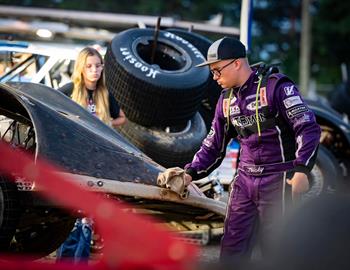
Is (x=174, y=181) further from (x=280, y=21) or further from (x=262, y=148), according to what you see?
(x=280, y=21)

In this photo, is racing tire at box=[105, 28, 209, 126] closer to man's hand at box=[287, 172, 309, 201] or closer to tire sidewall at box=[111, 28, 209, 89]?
tire sidewall at box=[111, 28, 209, 89]

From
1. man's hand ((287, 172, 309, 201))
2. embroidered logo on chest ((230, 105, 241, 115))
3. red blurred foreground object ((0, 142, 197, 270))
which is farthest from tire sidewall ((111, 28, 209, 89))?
red blurred foreground object ((0, 142, 197, 270))

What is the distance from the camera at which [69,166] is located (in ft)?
13.6

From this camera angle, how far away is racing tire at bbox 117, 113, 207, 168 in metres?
7.11

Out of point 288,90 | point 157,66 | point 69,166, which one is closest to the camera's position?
point 69,166

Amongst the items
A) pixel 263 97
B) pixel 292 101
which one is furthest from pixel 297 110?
pixel 263 97

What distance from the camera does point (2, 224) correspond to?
4242 mm

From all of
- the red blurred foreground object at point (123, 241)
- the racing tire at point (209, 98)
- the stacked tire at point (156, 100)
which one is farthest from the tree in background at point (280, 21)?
the red blurred foreground object at point (123, 241)

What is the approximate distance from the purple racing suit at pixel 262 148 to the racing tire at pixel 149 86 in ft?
6.84

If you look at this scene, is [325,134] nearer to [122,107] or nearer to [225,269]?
[122,107]

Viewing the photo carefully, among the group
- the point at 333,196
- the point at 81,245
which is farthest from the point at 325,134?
the point at 333,196

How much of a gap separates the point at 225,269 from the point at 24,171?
30.9 inches

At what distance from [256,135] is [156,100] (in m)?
2.29

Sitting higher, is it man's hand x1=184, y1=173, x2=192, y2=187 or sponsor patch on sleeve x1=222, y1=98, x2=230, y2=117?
sponsor patch on sleeve x1=222, y1=98, x2=230, y2=117
